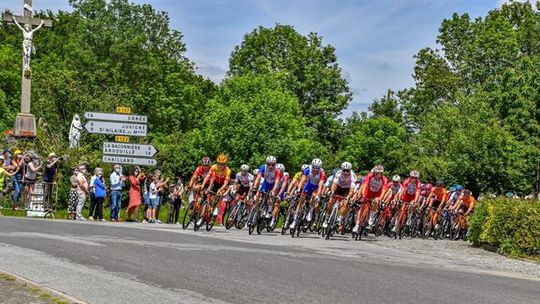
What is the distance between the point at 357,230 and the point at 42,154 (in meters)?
17.2

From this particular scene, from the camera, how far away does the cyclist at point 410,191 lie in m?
27.0

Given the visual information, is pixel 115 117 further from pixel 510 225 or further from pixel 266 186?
pixel 510 225

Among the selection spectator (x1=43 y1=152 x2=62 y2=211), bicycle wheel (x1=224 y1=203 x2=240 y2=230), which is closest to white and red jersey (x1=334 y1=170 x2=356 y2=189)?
bicycle wheel (x1=224 y1=203 x2=240 y2=230)

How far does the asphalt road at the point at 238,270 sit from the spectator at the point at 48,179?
673cm

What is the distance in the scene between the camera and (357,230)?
22938 mm

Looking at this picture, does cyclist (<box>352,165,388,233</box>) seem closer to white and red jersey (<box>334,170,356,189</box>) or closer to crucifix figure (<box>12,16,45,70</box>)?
white and red jersey (<box>334,170,356,189</box>)

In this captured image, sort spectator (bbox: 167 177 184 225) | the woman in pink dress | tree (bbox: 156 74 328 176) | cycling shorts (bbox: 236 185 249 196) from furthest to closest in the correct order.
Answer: tree (bbox: 156 74 328 176) → spectator (bbox: 167 177 184 225) → the woman in pink dress → cycling shorts (bbox: 236 185 249 196)

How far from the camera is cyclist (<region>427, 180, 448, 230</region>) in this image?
28.8 meters

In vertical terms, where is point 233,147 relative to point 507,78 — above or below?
below

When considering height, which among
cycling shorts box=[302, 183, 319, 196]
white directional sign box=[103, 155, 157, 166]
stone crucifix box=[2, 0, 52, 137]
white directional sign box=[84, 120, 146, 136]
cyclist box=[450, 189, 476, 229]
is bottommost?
cyclist box=[450, 189, 476, 229]

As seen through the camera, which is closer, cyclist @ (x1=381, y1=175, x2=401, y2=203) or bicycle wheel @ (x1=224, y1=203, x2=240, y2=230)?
→ bicycle wheel @ (x1=224, y1=203, x2=240, y2=230)

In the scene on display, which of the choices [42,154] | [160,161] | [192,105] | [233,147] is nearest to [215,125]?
[233,147]

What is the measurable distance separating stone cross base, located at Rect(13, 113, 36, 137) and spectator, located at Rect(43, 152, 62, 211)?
8.15 meters

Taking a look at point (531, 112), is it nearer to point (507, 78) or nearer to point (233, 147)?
point (507, 78)
